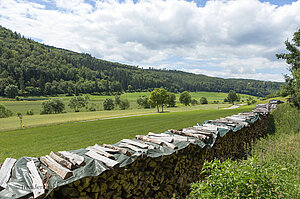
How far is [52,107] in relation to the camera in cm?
7212

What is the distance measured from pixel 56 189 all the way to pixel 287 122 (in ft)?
56.3

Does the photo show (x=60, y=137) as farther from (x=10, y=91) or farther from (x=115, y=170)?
(x=10, y=91)

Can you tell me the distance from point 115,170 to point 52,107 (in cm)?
7956

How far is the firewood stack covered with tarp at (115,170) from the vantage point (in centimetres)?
312

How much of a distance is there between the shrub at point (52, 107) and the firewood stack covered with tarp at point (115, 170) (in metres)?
77.6

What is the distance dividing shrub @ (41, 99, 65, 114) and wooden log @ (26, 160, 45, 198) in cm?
7806

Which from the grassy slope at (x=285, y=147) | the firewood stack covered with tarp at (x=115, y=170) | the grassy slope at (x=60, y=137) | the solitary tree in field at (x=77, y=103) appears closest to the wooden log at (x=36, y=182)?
the firewood stack covered with tarp at (x=115, y=170)

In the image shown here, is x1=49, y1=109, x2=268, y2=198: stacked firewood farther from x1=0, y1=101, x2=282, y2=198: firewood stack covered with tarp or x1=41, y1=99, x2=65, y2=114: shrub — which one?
x1=41, y1=99, x2=65, y2=114: shrub

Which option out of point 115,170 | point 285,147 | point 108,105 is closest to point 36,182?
point 115,170

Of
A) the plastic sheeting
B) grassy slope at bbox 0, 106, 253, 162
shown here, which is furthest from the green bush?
grassy slope at bbox 0, 106, 253, 162

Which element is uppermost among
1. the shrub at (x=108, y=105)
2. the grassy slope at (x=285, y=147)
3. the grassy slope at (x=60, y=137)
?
the grassy slope at (x=285, y=147)

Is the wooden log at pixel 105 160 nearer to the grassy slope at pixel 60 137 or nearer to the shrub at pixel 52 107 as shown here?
the grassy slope at pixel 60 137

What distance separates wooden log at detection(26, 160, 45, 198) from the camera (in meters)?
2.79

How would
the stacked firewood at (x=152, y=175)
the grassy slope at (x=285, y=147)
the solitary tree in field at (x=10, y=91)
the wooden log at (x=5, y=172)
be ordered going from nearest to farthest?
the wooden log at (x=5, y=172) → the stacked firewood at (x=152, y=175) → the grassy slope at (x=285, y=147) → the solitary tree in field at (x=10, y=91)
